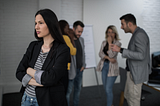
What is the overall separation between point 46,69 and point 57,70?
3.8 inches

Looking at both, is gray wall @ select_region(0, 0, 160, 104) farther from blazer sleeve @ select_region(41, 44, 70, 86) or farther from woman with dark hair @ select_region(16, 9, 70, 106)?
blazer sleeve @ select_region(41, 44, 70, 86)

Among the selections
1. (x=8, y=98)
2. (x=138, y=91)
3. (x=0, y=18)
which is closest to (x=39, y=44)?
(x=138, y=91)

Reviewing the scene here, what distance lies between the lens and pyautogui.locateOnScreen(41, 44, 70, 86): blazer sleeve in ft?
3.35

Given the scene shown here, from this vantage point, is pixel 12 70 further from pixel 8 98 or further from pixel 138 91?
pixel 138 91

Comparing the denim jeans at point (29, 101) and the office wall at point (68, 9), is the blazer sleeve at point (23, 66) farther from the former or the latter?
the office wall at point (68, 9)

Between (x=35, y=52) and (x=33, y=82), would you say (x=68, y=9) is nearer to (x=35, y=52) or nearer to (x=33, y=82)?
(x=35, y=52)

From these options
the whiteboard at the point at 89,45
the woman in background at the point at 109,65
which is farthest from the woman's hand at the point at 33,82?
the whiteboard at the point at 89,45

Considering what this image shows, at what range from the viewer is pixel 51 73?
3.41 feet

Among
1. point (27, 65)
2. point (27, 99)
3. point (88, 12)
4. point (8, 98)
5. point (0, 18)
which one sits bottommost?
point (8, 98)

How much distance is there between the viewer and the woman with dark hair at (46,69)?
40.5 inches

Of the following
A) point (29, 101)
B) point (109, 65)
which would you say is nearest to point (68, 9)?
point (109, 65)

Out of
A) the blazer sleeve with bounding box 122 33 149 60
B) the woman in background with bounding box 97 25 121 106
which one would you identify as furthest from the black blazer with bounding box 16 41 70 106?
the woman in background with bounding box 97 25 121 106

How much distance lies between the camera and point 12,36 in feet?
11.0

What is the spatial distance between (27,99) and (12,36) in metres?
2.77
